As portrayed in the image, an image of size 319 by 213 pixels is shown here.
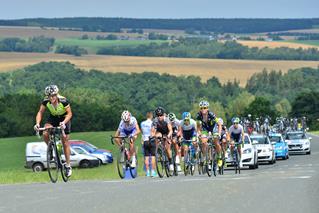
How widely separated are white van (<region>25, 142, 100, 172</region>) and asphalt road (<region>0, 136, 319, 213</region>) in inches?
1345

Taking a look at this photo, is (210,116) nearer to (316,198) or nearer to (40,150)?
(316,198)

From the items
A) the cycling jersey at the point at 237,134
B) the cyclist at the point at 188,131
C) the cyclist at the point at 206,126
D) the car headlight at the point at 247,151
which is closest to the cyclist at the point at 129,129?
the cyclist at the point at 206,126

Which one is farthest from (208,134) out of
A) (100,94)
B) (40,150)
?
(100,94)

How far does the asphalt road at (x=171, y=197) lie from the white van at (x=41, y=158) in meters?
34.2

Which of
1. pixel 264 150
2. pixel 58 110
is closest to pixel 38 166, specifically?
pixel 264 150

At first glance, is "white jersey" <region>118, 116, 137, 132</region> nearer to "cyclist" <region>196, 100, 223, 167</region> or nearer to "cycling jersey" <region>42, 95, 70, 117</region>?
"cyclist" <region>196, 100, 223, 167</region>

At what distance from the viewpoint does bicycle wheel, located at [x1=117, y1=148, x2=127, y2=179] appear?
2342 centimetres

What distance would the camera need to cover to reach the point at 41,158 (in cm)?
5262

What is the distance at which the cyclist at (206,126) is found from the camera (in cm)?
2409

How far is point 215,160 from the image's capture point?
25.6 metres

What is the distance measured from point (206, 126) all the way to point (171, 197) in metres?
9.39

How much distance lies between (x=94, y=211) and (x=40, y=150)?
4019cm

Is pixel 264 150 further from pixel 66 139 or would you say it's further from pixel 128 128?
pixel 66 139

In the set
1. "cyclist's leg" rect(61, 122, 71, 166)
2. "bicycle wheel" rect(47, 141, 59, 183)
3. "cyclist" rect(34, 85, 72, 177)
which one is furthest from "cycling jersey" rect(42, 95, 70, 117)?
"bicycle wheel" rect(47, 141, 59, 183)
